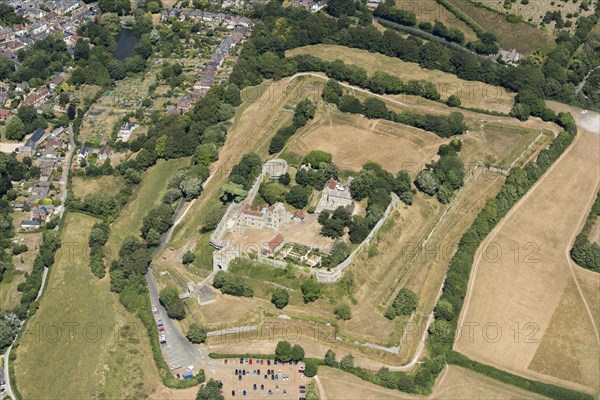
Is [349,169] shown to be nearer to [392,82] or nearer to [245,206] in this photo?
[245,206]

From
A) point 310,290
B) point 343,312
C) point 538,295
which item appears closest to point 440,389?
point 343,312

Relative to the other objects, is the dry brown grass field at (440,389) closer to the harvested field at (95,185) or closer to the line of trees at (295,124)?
the line of trees at (295,124)

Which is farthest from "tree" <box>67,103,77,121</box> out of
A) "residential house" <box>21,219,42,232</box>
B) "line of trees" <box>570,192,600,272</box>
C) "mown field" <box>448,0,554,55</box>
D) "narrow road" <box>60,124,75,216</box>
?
"line of trees" <box>570,192,600,272</box>

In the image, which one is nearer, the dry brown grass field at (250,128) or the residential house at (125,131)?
the dry brown grass field at (250,128)

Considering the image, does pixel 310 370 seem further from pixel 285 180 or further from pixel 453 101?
pixel 453 101

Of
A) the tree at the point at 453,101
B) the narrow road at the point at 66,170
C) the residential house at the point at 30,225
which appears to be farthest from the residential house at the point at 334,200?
the residential house at the point at 30,225

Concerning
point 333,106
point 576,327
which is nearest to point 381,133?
point 333,106

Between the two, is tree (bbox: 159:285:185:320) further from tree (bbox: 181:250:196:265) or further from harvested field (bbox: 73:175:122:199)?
harvested field (bbox: 73:175:122:199)
